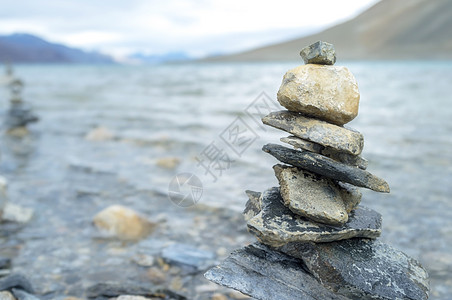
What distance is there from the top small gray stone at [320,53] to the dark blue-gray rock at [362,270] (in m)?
1.60

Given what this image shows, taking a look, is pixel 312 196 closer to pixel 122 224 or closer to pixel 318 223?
pixel 318 223

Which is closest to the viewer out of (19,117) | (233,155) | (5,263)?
(5,263)

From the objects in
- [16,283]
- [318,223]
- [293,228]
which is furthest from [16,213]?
[318,223]

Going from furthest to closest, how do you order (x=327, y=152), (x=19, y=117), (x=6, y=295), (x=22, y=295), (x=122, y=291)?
Result: (x=19, y=117)
(x=122, y=291)
(x=22, y=295)
(x=6, y=295)
(x=327, y=152)

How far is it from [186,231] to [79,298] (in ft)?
7.40

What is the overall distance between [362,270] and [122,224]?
4135mm

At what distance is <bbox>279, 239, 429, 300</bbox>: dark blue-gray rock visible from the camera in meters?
3.10

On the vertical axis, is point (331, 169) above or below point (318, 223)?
above

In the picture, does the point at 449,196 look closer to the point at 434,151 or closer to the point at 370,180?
the point at 434,151

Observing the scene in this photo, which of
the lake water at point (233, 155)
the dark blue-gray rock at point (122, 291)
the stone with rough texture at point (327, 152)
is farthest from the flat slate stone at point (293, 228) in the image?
the lake water at point (233, 155)

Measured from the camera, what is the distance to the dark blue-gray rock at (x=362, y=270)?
3096 millimetres

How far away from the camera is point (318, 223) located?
129 inches

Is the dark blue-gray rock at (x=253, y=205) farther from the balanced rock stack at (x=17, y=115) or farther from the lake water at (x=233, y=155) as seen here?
the balanced rock stack at (x=17, y=115)

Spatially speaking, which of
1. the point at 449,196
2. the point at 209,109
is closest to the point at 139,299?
the point at 449,196
